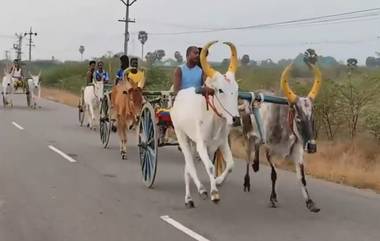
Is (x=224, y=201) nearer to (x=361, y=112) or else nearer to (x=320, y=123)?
(x=361, y=112)

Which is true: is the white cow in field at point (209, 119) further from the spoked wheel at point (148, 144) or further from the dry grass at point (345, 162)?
the dry grass at point (345, 162)

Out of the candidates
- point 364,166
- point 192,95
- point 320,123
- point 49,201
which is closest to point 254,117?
point 192,95

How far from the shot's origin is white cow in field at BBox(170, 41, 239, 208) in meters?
8.38

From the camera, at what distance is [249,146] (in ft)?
35.6

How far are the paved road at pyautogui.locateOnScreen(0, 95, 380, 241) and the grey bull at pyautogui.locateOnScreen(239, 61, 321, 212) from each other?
69cm

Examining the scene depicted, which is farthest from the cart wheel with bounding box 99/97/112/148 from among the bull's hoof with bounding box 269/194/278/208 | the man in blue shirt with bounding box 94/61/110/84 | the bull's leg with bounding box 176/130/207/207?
the bull's hoof with bounding box 269/194/278/208

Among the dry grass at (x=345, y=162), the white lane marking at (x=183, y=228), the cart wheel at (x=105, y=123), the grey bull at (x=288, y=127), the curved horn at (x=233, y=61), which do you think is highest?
the curved horn at (x=233, y=61)

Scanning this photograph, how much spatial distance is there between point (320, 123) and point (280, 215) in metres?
11.2

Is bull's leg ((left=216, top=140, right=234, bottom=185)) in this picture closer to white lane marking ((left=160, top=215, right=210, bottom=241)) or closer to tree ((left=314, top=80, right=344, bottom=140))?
white lane marking ((left=160, top=215, right=210, bottom=241))

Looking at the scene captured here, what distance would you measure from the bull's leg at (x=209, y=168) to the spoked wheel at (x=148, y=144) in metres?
1.72

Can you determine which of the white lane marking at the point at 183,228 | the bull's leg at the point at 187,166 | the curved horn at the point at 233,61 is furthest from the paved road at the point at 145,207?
the curved horn at the point at 233,61

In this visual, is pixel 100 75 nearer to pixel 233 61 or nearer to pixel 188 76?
pixel 188 76

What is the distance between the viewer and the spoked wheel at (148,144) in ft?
34.0

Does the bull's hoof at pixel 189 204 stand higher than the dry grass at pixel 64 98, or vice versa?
the bull's hoof at pixel 189 204
